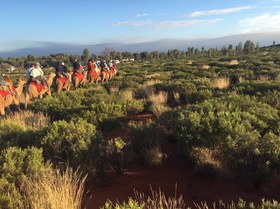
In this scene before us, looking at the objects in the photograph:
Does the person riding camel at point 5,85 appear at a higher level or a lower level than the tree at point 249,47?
lower

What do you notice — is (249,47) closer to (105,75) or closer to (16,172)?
(105,75)

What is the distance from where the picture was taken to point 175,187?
5727 millimetres

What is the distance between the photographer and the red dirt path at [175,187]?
527 cm

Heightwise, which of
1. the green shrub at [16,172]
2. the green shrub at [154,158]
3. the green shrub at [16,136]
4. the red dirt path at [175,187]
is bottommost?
the red dirt path at [175,187]

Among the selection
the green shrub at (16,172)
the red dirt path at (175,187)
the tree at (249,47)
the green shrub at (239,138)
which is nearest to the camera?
the green shrub at (16,172)

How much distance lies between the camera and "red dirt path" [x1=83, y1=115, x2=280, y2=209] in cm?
527

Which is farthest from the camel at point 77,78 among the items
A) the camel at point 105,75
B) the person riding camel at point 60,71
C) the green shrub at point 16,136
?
the green shrub at point 16,136

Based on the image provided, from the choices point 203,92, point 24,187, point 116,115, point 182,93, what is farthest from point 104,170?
point 182,93

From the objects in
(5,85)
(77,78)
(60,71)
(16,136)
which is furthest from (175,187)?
(77,78)

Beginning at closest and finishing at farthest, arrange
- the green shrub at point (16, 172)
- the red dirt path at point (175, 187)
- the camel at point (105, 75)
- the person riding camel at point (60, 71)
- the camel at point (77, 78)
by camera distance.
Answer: the green shrub at point (16, 172) → the red dirt path at point (175, 187) → the person riding camel at point (60, 71) → the camel at point (77, 78) → the camel at point (105, 75)

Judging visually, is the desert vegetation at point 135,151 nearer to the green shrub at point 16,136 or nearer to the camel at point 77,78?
the green shrub at point 16,136

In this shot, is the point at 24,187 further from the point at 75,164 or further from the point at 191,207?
the point at 191,207

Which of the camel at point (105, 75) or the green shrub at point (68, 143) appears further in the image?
the camel at point (105, 75)

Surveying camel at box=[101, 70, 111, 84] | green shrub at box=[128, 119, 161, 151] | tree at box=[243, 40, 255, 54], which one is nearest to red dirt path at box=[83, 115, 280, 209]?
green shrub at box=[128, 119, 161, 151]
